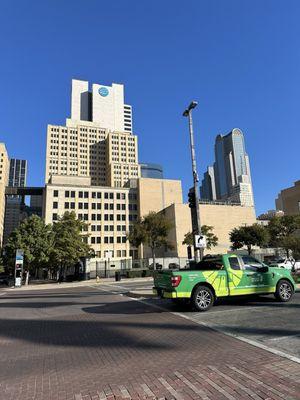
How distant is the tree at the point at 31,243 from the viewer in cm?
3964

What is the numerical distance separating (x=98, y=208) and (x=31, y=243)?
198 ft

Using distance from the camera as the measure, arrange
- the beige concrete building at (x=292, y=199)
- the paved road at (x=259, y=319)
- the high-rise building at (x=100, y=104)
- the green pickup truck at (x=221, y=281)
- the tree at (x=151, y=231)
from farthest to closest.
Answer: the high-rise building at (x=100, y=104) → the beige concrete building at (x=292, y=199) → the tree at (x=151, y=231) → the green pickup truck at (x=221, y=281) → the paved road at (x=259, y=319)

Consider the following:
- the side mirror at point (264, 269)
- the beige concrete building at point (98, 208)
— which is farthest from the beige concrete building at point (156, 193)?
the side mirror at point (264, 269)

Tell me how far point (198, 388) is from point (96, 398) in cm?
136

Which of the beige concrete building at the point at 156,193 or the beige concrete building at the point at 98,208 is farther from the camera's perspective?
the beige concrete building at the point at 156,193

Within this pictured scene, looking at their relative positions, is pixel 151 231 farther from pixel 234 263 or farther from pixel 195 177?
pixel 234 263

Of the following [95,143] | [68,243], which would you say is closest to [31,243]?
[68,243]

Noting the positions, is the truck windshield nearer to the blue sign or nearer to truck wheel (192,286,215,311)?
truck wheel (192,286,215,311)

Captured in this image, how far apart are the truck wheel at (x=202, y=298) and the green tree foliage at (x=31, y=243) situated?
32.5m

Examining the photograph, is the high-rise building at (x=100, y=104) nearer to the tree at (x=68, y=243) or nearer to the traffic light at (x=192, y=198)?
the tree at (x=68, y=243)

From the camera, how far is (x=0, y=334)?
8516 mm

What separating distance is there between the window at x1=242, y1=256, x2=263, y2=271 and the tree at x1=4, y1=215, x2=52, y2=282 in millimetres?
32556

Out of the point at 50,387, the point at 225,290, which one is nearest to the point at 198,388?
→ the point at 50,387

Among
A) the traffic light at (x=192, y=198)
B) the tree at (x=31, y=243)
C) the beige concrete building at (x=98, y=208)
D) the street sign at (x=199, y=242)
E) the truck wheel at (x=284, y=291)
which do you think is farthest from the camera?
the beige concrete building at (x=98, y=208)
